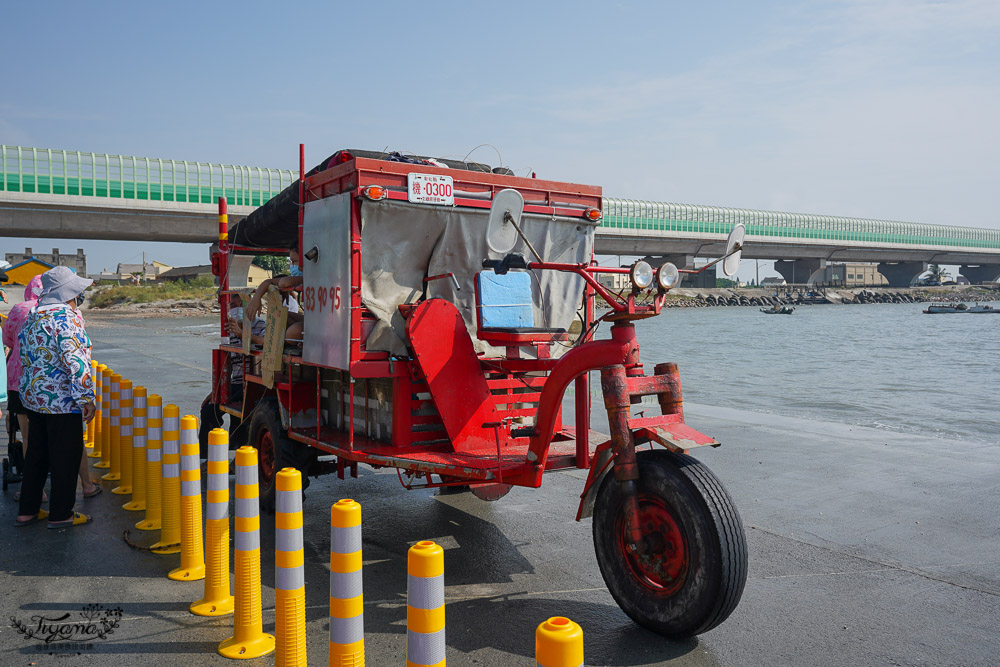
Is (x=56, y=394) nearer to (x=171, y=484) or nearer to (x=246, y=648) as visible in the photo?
(x=171, y=484)

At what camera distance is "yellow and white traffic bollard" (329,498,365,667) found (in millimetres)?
3303

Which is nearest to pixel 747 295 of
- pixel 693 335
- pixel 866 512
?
pixel 693 335

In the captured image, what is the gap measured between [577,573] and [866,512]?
11.1 feet

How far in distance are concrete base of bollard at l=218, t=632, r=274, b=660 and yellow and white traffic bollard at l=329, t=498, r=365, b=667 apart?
3.74 ft

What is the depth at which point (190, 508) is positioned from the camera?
5.34 meters

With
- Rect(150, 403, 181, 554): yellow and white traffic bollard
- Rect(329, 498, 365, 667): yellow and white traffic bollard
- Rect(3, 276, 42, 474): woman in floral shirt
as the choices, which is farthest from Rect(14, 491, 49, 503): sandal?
Rect(329, 498, 365, 667): yellow and white traffic bollard

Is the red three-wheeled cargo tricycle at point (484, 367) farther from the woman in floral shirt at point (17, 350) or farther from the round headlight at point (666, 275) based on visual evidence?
the woman in floral shirt at point (17, 350)

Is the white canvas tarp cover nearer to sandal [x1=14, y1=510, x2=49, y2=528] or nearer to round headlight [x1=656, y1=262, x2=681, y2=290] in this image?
round headlight [x1=656, y1=262, x2=681, y2=290]

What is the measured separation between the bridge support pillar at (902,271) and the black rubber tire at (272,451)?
4428 inches

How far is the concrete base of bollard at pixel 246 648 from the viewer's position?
4234 millimetres

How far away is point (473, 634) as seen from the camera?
4582mm

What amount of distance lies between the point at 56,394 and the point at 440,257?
135 inches

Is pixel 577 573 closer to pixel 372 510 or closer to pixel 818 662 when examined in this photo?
pixel 818 662

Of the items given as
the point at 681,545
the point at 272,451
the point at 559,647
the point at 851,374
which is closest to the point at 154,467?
the point at 272,451
